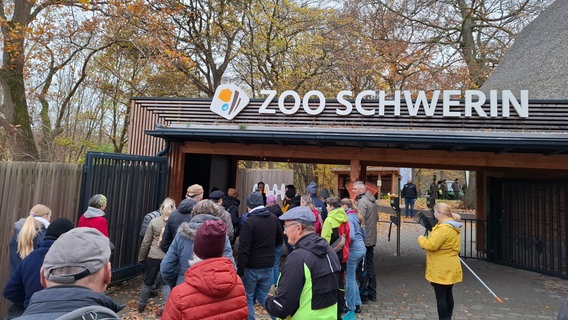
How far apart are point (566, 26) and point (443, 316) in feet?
38.0

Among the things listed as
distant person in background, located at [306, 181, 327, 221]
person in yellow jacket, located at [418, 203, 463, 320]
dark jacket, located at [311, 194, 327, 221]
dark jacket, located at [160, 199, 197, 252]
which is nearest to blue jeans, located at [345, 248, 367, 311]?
person in yellow jacket, located at [418, 203, 463, 320]

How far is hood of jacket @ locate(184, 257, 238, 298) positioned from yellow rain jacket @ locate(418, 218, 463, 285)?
3108mm

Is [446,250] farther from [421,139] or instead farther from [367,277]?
[421,139]

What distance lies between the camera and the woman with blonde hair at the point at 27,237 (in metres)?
3.46

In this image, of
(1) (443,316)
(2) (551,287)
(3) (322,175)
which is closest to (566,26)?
(2) (551,287)

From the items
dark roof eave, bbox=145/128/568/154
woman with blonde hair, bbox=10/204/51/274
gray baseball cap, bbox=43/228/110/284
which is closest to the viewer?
gray baseball cap, bbox=43/228/110/284

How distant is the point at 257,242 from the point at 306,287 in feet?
6.38

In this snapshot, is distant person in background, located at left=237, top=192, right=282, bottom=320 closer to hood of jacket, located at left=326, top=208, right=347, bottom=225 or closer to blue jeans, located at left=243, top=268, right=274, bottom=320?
blue jeans, located at left=243, top=268, right=274, bottom=320

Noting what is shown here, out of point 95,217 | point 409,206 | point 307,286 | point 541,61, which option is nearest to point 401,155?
point 307,286

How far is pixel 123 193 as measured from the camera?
6.78 m

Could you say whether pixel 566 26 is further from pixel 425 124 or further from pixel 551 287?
pixel 551 287

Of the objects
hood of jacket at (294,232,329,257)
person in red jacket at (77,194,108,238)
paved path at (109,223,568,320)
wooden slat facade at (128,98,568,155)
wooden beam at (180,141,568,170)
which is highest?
wooden slat facade at (128,98,568,155)

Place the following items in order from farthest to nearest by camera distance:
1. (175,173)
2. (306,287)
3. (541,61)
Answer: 1. (541,61)
2. (175,173)
3. (306,287)

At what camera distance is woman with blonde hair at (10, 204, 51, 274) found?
3.46 metres
